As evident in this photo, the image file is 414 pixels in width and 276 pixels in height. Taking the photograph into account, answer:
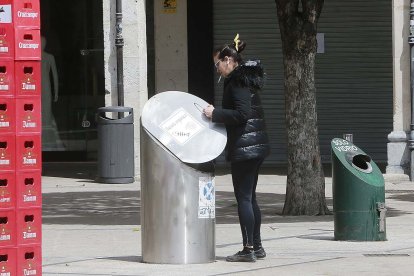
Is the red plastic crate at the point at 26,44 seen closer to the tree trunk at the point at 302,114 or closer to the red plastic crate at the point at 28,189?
the red plastic crate at the point at 28,189

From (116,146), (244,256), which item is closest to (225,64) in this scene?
(244,256)

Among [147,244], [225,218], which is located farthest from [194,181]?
[225,218]

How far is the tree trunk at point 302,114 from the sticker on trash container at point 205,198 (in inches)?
162

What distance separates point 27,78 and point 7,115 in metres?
0.28

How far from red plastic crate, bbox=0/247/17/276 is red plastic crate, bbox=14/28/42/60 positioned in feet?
4.31

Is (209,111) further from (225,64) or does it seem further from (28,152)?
(28,152)

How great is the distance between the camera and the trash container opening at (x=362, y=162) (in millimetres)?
11721

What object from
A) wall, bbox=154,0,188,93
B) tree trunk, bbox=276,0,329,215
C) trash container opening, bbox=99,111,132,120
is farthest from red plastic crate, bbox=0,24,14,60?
wall, bbox=154,0,188,93

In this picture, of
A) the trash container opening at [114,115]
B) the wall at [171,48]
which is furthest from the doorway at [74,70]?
the trash container opening at [114,115]

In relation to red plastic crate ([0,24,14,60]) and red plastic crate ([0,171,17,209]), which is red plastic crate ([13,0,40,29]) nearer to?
red plastic crate ([0,24,14,60])

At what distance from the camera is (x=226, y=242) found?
1177cm

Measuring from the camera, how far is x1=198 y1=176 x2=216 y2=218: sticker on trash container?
32.6ft

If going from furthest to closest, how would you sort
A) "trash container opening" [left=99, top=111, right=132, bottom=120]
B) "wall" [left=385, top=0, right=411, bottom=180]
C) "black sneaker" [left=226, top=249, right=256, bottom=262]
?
"wall" [left=385, top=0, right=411, bottom=180] < "trash container opening" [left=99, top=111, right=132, bottom=120] < "black sneaker" [left=226, top=249, right=256, bottom=262]

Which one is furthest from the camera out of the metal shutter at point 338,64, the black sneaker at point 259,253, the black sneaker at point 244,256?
the metal shutter at point 338,64
